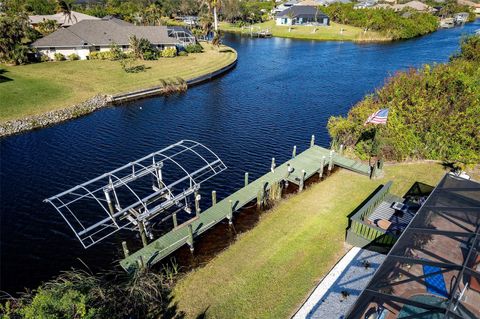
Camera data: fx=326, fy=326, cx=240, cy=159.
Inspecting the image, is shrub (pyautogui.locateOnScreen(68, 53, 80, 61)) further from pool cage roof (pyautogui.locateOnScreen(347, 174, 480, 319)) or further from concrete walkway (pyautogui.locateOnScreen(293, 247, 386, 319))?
pool cage roof (pyautogui.locateOnScreen(347, 174, 480, 319))

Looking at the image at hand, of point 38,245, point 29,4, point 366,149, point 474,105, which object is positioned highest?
point 29,4

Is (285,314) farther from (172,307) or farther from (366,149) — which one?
(366,149)

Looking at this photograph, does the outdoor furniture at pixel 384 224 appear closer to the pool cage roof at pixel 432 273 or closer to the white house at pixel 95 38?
the pool cage roof at pixel 432 273

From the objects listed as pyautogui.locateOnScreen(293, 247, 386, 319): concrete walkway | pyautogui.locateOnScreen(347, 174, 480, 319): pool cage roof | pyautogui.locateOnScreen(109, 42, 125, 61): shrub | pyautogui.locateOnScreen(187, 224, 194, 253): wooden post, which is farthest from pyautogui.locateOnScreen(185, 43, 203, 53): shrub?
pyautogui.locateOnScreen(347, 174, 480, 319): pool cage roof

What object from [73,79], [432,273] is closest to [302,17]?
[73,79]

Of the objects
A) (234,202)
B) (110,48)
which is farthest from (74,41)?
(234,202)

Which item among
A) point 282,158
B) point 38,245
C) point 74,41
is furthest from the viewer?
point 74,41

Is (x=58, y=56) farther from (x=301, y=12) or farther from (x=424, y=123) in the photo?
(x=301, y=12)
